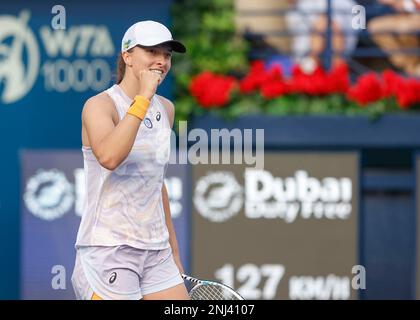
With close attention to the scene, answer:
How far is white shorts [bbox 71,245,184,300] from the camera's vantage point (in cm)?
500

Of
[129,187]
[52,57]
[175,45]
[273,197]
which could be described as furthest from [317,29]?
[129,187]

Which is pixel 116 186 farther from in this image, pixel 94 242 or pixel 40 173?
pixel 40 173

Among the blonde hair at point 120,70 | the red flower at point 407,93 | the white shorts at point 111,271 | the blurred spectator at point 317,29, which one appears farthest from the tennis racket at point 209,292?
the blurred spectator at point 317,29

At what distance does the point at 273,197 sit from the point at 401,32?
2184mm

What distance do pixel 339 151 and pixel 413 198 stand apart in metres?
0.76

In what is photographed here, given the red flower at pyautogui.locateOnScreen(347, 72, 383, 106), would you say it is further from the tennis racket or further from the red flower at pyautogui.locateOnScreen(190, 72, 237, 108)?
the tennis racket

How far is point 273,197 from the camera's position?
32.0 feet

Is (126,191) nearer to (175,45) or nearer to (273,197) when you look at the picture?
(175,45)

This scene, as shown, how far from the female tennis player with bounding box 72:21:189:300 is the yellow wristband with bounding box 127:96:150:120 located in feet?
0.15

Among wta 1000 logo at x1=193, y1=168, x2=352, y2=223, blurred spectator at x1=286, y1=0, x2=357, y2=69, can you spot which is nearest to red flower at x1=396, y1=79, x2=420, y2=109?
blurred spectator at x1=286, y1=0, x2=357, y2=69

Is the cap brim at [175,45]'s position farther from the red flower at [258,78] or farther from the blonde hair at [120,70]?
the red flower at [258,78]

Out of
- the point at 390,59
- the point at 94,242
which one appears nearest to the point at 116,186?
the point at 94,242

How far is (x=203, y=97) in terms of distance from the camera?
1019 centimetres
